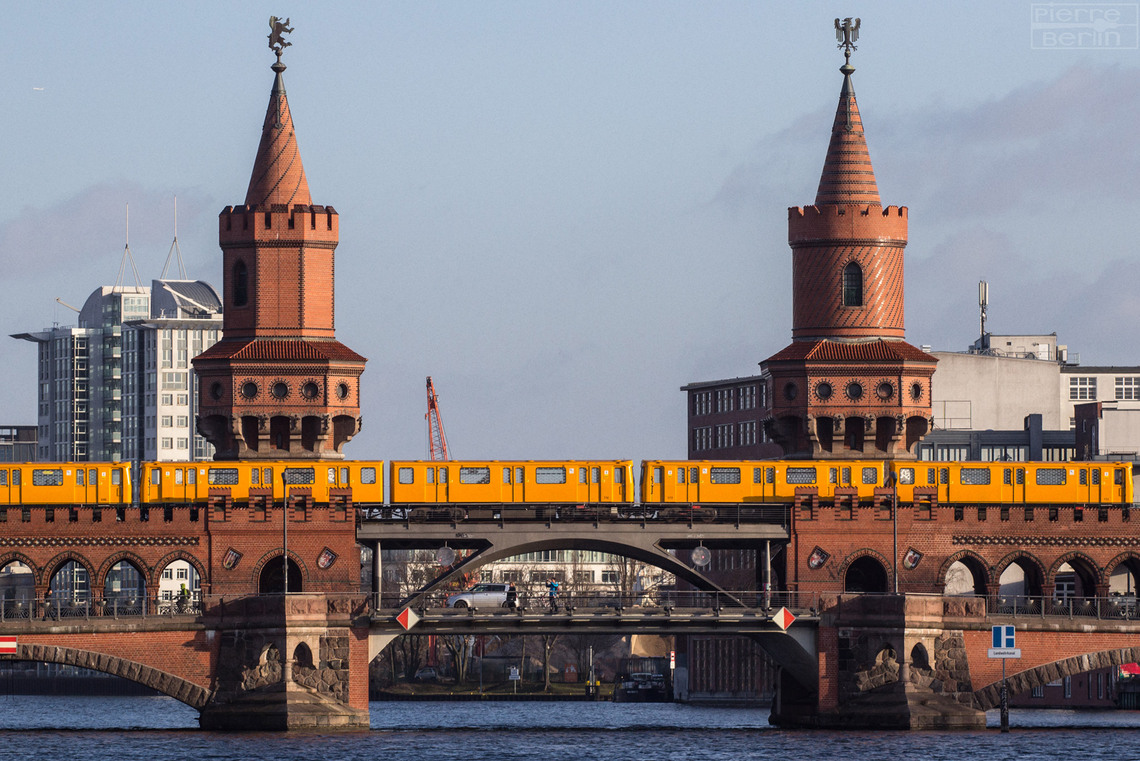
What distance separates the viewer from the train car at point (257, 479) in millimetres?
121562

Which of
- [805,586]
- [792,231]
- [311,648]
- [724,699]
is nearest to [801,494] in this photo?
[805,586]

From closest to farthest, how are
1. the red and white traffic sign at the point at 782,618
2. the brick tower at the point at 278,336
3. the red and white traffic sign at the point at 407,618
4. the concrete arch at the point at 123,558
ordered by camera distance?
the red and white traffic sign at the point at 407,618, the red and white traffic sign at the point at 782,618, the concrete arch at the point at 123,558, the brick tower at the point at 278,336

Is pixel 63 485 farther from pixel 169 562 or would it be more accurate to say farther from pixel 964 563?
pixel 964 563

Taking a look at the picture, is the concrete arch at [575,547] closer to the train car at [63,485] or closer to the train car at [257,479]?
the train car at [257,479]

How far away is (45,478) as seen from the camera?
121812mm

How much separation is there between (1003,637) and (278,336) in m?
39.4

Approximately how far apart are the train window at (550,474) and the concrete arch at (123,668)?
63.8 ft

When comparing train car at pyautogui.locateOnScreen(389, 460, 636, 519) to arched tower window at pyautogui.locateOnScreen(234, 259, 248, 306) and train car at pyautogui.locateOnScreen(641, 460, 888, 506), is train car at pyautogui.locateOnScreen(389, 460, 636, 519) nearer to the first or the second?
train car at pyautogui.locateOnScreen(641, 460, 888, 506)

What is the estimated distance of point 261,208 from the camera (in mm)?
128125

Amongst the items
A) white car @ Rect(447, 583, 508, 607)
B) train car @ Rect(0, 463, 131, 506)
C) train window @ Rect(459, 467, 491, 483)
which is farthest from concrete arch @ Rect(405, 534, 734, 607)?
train car @ Rect(0, 463, 131, 506)

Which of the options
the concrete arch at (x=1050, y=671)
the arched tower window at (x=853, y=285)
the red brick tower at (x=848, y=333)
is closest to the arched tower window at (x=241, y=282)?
the red brick tower at (x=848, y=333)

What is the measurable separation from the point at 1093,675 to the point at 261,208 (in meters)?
60.8

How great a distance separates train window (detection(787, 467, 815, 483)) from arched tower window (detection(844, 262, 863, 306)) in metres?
10.6

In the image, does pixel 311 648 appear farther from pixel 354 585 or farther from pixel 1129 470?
pixel 1129 470
